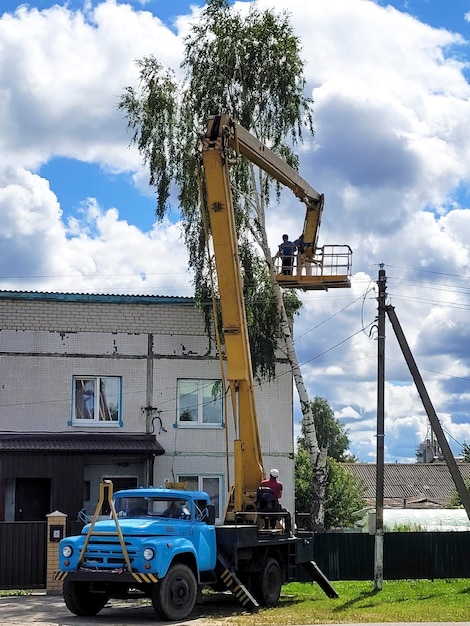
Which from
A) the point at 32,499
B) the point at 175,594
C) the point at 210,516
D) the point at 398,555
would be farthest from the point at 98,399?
the point at 175,594

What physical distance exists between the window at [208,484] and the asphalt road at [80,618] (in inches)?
330

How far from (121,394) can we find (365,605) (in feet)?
36.6

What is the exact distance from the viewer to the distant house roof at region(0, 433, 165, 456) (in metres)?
25.0

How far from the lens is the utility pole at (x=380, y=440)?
20.7 m

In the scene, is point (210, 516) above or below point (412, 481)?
above

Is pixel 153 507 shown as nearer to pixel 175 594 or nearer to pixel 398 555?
pixel 175 594

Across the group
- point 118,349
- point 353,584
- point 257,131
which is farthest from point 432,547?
point 257,131

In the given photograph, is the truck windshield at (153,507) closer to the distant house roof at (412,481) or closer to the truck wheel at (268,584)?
the truck wheel at (268,584)

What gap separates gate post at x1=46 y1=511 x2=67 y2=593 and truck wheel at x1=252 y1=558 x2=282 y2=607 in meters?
4.61

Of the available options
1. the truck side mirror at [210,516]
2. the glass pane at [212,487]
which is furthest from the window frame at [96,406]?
the truck side mirror at [210,516]

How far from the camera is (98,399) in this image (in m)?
27.3

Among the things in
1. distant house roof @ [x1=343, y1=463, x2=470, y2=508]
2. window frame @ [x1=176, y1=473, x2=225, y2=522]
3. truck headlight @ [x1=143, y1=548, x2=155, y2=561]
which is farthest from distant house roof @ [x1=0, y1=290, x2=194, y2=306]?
distant house roof @ [x1=343, y1=463, x2=470, y2=508]

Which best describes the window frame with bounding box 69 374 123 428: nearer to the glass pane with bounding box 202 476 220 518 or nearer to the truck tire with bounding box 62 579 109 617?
the glass pane with bounding box 202 476 220 518

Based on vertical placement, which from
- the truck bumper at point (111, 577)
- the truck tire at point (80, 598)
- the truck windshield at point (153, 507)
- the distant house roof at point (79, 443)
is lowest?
the truck tire at point (80, 598)
